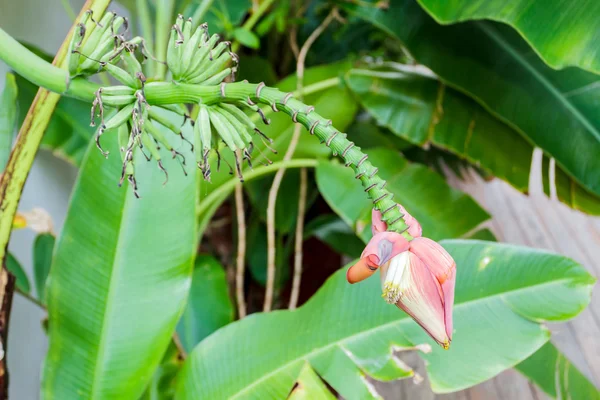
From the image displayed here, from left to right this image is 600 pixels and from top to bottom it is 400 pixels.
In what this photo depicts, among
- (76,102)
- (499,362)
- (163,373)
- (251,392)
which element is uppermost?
(76,102)

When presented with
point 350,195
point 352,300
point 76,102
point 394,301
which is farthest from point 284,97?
point 76,102

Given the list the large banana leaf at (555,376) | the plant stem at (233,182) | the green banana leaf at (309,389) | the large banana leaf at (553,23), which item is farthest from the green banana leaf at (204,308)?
the large banana leaf at (553,23)

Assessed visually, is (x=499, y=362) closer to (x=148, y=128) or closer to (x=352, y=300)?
(x=352, y=300)

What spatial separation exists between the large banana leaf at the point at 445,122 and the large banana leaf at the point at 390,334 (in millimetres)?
299

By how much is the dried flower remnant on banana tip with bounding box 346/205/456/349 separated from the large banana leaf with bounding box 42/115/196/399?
0.37m

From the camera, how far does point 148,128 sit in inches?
12.6

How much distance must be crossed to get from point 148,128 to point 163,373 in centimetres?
48

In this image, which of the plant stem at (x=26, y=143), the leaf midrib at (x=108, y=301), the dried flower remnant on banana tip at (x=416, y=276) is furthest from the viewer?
the leaf midrib at (x=108, y=301)

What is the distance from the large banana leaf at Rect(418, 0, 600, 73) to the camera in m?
0.47

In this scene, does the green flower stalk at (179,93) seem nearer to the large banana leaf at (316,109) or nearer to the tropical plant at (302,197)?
the tropical plant at (302,197)

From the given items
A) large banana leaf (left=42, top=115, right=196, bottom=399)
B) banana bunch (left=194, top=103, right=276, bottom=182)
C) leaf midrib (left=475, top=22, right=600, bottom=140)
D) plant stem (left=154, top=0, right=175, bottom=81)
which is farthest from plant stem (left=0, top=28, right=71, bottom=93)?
leaf midrib (left=475, top=22, right=600, bottom=140)

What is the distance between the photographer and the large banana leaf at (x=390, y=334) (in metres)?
0.46

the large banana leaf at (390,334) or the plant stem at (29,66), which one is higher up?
the plant stem at (29,66)

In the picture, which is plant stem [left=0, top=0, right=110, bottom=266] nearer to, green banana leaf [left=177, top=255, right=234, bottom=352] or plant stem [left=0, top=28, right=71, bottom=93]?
plant stem [left=0, top=28, right=71, bottom=93]
